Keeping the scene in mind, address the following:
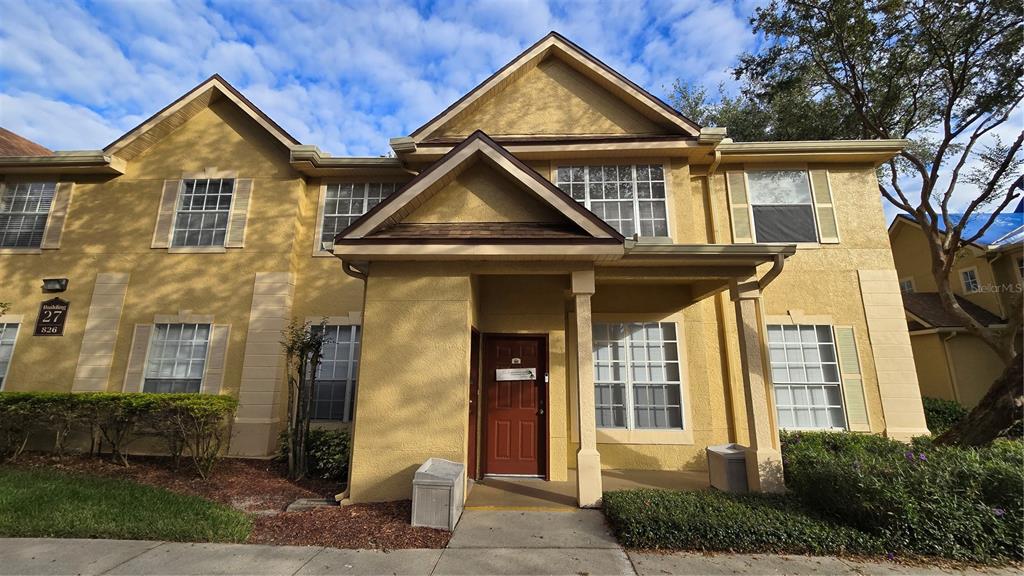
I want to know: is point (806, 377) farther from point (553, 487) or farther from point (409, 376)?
point (409, 376)

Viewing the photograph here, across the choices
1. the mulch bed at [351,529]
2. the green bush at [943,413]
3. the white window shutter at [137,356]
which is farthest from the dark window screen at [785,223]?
the white window shutter at [137,356]

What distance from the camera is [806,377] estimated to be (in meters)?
8.48

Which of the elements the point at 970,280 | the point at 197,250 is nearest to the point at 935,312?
the point at 970,280

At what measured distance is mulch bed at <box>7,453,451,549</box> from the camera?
4.80 metres

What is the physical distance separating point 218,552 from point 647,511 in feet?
15.2

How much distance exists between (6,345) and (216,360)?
4.74 metres

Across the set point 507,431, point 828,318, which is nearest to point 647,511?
point 507,431

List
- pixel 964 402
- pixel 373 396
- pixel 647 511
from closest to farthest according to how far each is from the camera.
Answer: pixel 647 511 → pixel 373 396 → pixel 964 402

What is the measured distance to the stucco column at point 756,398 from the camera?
5996 millimetres

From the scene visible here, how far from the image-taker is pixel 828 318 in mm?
8641

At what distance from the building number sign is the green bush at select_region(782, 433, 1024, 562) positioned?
45.6 ft

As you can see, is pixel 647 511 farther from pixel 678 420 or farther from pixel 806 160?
pixel 806 160

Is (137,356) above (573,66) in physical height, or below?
below

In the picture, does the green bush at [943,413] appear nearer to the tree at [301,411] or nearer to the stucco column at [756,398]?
the stucco column at [756,398]
